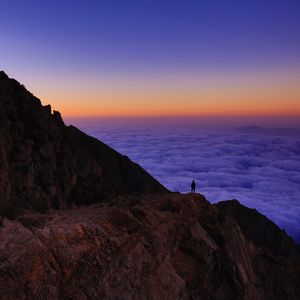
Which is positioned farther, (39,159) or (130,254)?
(39,159)

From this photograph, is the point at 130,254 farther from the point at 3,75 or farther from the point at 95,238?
the point at 3,75

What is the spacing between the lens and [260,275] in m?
23.6

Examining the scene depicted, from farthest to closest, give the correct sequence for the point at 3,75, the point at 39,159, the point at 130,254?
the point at 3,75 → the point at 39,159 → the point at 130,254

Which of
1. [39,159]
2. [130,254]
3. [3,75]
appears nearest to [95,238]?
[130,254]

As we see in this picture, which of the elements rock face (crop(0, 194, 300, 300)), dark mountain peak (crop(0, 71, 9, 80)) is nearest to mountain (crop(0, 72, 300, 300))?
rock face (crop(0, 194, 300, 300))

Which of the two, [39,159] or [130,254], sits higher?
[39,159]

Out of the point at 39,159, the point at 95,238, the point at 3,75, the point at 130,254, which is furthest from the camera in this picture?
the point at 3,75

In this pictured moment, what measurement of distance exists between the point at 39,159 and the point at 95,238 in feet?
68.3

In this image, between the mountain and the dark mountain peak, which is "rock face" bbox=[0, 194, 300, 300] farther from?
the dark mountain peak

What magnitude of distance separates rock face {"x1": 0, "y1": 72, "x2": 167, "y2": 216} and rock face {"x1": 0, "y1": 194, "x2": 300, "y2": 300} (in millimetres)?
9905

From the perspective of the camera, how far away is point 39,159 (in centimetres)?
3122

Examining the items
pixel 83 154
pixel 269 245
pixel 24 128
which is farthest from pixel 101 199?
pixel 269 245

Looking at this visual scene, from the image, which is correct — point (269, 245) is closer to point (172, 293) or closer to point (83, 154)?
point (83, 154)

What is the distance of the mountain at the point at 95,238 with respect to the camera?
10438 mm
